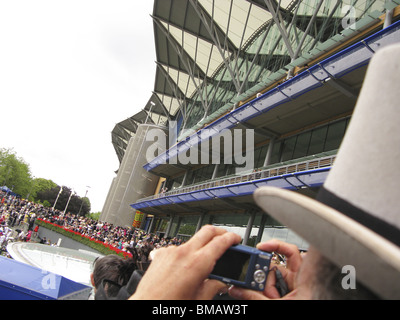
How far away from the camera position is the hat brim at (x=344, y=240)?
638mm

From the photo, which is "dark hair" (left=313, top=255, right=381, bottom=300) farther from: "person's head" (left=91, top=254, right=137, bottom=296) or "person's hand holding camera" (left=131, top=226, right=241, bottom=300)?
"person's head" (left=91, top=254, right=137, bottom=296)

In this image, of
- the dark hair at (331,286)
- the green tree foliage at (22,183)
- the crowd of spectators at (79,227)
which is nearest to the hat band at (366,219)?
the dark hair at (331,286)

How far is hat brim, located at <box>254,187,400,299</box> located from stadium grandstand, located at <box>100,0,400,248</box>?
42.0ft

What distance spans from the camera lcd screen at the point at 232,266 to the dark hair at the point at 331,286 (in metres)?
0.29

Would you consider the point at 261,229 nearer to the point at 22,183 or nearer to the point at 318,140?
the point at 318,140

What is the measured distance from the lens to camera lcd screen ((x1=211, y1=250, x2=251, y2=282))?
111cm

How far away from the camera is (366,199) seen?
771mm

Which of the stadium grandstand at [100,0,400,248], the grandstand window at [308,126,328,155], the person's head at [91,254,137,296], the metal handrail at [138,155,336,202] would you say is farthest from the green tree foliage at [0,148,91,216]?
the person's head at [91,254,137,296]

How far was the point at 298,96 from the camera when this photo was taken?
16531 millimetres

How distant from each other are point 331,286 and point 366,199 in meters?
0.28

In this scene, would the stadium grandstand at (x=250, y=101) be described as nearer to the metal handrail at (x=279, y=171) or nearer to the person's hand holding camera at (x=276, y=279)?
the metal handrail at (x=279, y=171)
